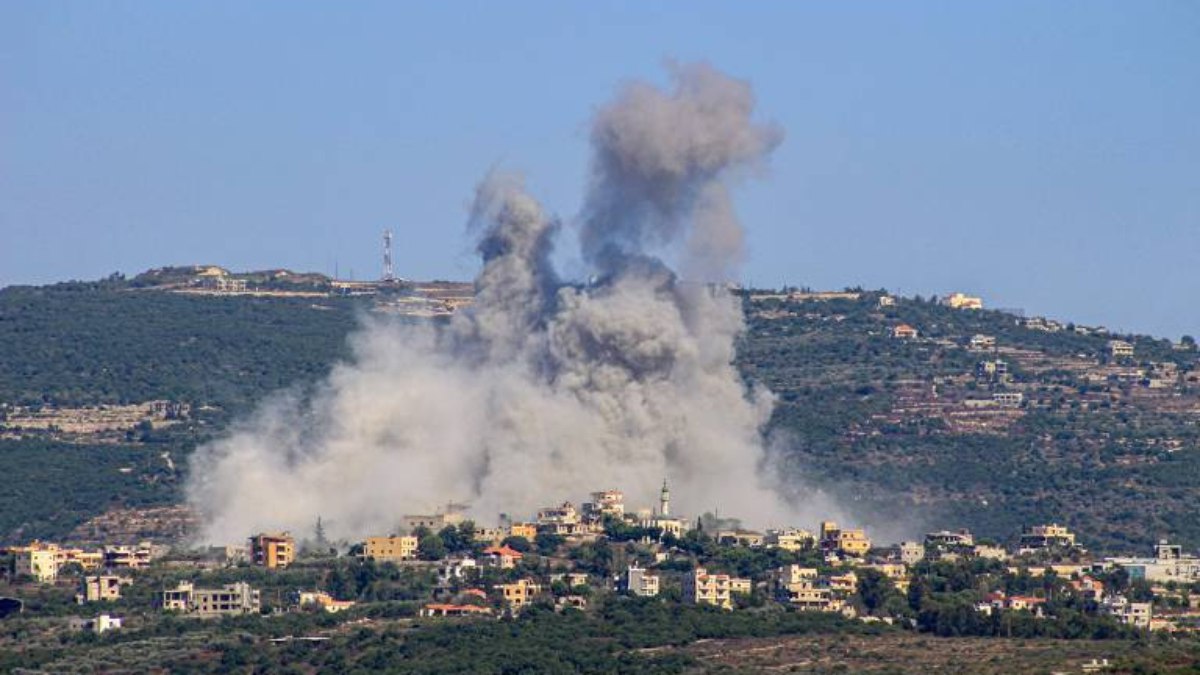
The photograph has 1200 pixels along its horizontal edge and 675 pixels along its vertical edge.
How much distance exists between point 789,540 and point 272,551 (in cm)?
1281

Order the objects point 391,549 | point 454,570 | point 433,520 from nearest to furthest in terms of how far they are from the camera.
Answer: point 454,570 < point 391,549 < point 433,520

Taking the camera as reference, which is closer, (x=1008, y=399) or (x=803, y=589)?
(x=803, y=589)

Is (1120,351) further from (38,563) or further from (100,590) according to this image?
(100,590)

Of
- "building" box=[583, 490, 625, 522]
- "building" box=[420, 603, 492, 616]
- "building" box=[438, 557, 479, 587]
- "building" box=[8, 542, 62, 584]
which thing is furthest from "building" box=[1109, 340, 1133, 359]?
"building" box=[420, 603, 492, 616]

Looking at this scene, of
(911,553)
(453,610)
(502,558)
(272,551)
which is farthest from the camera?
(911,553)

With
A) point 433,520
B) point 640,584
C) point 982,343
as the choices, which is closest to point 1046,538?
point 433,520

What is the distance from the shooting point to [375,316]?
6161 inches

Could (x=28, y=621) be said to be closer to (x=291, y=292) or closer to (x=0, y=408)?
(x=0, y=408)

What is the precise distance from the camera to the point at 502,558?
110 meters

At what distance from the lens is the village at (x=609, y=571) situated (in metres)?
106

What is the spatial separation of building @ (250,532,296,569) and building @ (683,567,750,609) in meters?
10.5

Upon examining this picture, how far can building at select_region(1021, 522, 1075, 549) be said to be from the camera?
393 ft

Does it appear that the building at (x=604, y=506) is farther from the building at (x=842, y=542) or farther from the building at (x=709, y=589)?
the building at (x=709, y=589)

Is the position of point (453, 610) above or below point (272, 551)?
below
